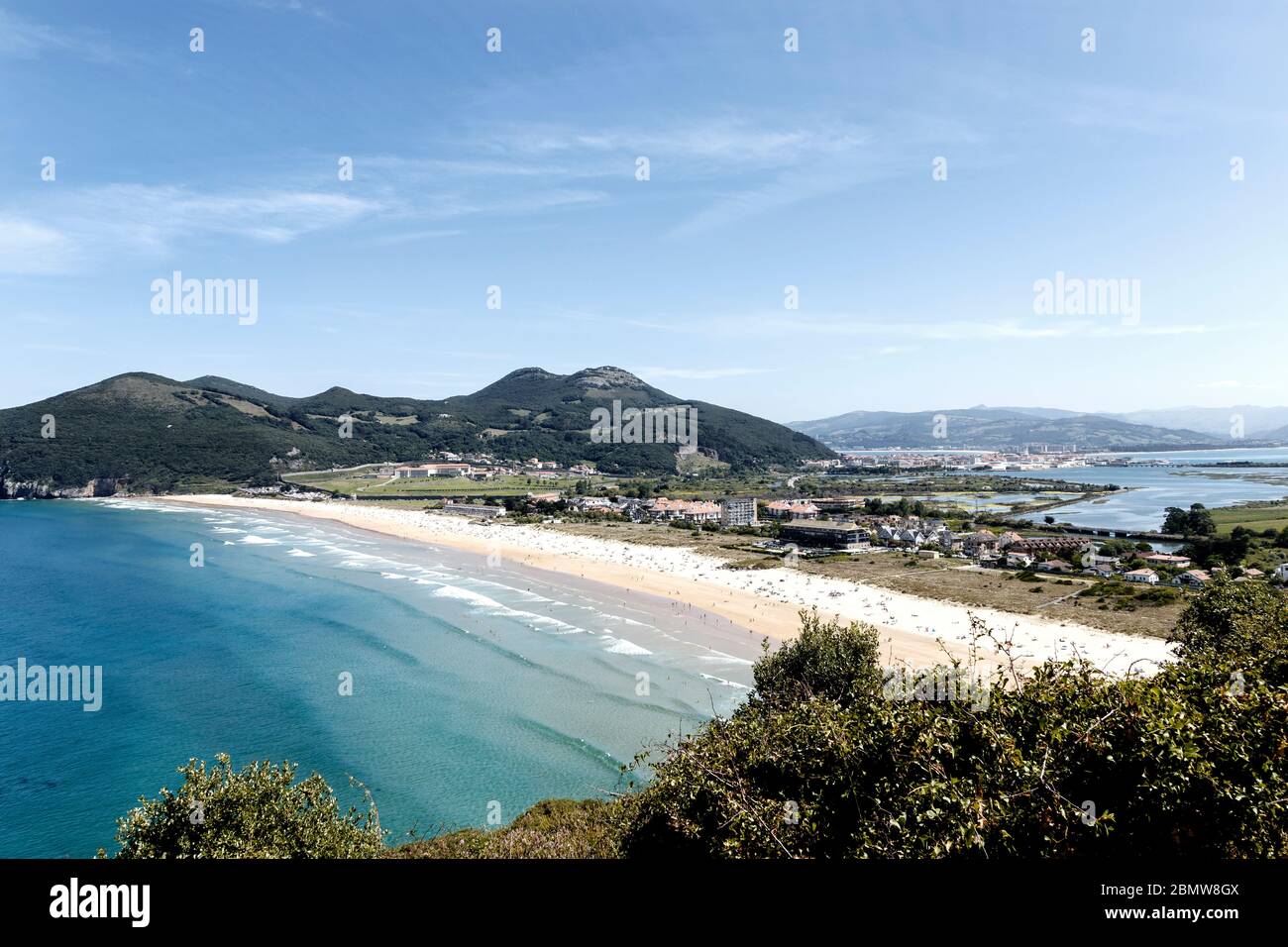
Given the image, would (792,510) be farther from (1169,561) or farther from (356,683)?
(356,683)

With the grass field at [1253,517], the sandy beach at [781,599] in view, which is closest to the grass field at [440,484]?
the sandy beach at [781,599]

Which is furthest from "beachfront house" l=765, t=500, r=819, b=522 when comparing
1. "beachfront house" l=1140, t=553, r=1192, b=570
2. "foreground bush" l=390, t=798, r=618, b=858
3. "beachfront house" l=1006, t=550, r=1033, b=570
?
"foreground bush" l=390, t=798, r=618, b=858

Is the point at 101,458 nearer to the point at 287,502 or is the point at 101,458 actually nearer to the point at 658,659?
the point at 287,502

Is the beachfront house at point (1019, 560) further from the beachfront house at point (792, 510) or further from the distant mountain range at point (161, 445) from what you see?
the distant mountain range at point (161, 445)

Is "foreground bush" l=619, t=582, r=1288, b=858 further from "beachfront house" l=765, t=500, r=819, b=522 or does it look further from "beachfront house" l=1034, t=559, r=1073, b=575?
"beachfront house" l=765, t=500, r=819, b=522
